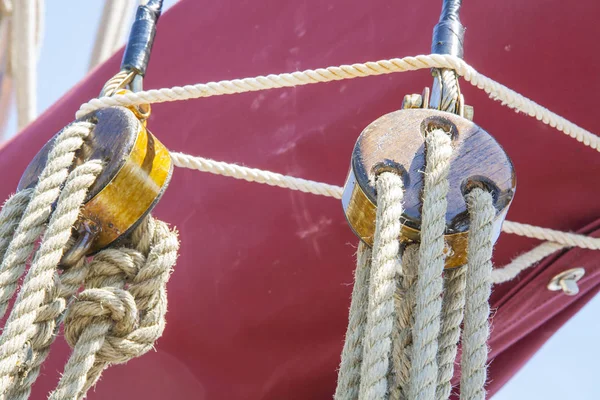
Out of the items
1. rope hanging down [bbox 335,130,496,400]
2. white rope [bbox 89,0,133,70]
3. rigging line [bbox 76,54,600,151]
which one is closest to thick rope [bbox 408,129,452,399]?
rope hanging down [bbox 335,130,496,400]

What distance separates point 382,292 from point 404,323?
0.21 feet

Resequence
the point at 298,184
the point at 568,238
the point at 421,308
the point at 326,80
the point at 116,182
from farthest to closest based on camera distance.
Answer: the point at 568,238 < the point at 298,184 < the point at 326,80 < the point at 116,182 < the point at 421,308

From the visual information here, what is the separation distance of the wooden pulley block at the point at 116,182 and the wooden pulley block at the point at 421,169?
214 mm

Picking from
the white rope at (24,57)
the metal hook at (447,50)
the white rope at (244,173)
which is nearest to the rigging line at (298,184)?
the white rope at (244,173)

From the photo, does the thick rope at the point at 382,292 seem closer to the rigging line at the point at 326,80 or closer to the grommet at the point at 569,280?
the rigging line at the point at 326,80

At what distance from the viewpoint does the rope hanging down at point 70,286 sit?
677 millimetres

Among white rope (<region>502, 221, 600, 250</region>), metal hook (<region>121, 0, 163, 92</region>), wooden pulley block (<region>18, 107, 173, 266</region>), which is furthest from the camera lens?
white rope (<region>502, 221, 600, 250</region>)

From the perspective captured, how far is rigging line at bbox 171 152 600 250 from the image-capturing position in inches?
36.8

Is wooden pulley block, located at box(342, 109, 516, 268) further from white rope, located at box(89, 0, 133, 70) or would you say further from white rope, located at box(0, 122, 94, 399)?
white rope, located at box(89, 0, 133, 70)

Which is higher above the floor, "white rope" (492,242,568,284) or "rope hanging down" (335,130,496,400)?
"white rope" (492,242,568,284)

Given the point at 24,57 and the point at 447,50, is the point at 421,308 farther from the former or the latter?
the point at 24,57

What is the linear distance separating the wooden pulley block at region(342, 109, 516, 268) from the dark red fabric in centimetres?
41

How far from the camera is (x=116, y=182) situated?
734 millimetres

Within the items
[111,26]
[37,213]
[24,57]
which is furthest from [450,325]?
[111,26]
